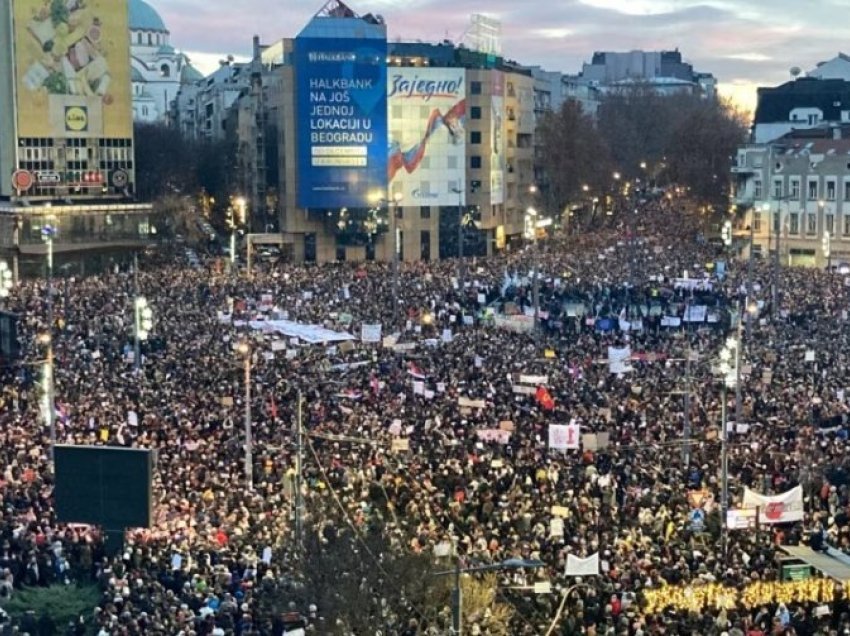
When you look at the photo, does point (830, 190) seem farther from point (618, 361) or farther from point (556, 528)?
point (556, 528)

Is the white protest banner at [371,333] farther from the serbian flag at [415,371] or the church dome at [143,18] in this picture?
the church dome at [143,18]

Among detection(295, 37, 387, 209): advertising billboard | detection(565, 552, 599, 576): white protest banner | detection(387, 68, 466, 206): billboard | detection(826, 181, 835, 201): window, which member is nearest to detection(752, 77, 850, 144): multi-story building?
detection(826, 181, 835, 201): window

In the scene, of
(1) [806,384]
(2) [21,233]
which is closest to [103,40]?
(2) [21,233]

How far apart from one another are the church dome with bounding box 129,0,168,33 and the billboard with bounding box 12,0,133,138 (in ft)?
249

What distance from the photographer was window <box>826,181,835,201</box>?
2581 inches

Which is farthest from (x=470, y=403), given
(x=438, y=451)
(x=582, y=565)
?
(x=582, y=565)

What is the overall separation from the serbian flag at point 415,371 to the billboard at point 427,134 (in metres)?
44.7

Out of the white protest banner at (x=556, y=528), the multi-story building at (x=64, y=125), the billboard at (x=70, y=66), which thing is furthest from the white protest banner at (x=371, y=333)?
the billboard at (x=70, y=66)

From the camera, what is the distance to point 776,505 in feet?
63.7

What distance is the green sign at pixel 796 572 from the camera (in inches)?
712

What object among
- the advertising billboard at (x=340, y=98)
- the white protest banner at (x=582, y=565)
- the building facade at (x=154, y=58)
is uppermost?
the building facade at (x=154, y=58)

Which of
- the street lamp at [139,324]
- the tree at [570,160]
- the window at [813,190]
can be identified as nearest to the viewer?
the street lamp at [139,324]

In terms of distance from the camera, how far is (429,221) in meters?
77.9

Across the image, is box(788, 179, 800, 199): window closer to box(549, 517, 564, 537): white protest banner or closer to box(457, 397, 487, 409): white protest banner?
box(457, 397, 487, 409): white protest banner
